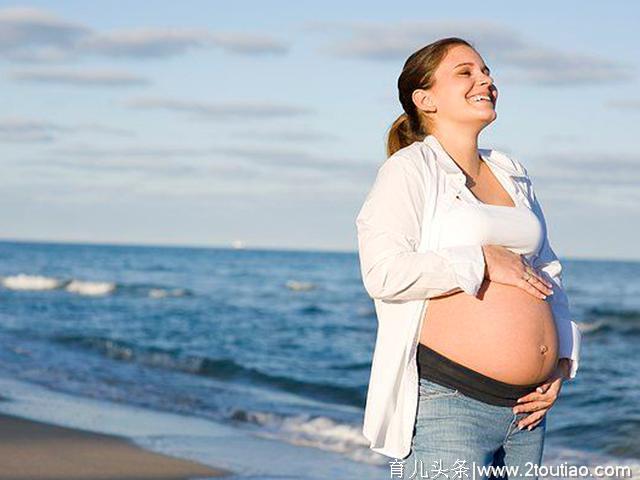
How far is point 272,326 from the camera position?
71.6 feet

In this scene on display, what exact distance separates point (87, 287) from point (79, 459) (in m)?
29.9

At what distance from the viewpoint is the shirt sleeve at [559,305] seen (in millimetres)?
3500

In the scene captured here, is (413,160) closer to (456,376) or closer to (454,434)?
(456,376)

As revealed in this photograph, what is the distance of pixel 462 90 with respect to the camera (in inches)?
135

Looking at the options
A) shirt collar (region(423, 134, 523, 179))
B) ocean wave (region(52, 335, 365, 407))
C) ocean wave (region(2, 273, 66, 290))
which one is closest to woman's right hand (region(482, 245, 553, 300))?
shirt collar (region(423, 134, 523, 179))

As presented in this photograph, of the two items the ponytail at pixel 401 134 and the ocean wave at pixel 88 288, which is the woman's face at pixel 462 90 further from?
the ocean wave at pixel 88 288

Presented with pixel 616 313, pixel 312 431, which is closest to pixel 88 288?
pixel 616 313

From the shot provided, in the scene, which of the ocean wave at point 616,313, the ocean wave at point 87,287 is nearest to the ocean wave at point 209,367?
the ocean wave at point 616,313

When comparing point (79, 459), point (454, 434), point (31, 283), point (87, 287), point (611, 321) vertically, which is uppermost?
point (454, 434)

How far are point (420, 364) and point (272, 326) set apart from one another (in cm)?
1871

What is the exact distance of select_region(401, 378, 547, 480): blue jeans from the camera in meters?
3.12

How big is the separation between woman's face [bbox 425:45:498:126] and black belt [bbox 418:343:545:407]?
738 mm

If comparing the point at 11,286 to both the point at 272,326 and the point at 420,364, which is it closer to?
the point at 272,326

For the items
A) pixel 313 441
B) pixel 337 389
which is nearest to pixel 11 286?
pixel 337 389
